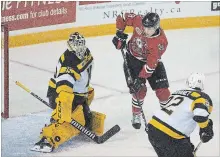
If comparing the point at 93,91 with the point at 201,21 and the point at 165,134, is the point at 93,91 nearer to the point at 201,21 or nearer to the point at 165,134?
the point at 165,134

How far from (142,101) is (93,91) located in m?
0.28

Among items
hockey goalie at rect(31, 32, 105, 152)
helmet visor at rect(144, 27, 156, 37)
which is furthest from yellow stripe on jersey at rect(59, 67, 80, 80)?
helmet visor at rect(144, 27, 156, 37)

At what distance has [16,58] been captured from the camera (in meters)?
3.57

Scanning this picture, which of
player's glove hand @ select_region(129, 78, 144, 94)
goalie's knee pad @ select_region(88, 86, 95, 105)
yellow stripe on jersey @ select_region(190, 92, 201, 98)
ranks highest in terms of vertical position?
yellow stripe on jersey @ select_region(190, 92, 201, 98)

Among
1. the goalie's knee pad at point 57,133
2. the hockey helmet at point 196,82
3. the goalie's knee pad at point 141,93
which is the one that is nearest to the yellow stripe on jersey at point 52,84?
the goalie's knee pad at point 57,133

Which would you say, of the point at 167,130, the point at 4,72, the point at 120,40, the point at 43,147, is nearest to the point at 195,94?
the point at 167,130

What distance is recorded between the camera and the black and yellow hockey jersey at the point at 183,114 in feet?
9.36

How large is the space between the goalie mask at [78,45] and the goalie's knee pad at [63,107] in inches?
8.5

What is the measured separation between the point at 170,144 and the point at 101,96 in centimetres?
69

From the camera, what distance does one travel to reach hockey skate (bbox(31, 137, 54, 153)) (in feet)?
11.0

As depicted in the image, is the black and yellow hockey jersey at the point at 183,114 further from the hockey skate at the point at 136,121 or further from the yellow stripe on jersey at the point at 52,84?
the yellow stripe on jersey at the point at 52,84

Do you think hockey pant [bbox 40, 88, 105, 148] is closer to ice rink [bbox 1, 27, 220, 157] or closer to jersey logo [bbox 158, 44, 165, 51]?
ice rink [bbox 1, 27, 220, 157]

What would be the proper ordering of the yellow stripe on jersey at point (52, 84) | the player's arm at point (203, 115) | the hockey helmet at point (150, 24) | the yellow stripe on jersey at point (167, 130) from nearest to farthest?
the player's arm at point (203, 115) → the yellow stripe on jersey at point (167, 130) → the hockey helmet at point (150, 24) → the yellow stripe on jersey at point (52, 84)

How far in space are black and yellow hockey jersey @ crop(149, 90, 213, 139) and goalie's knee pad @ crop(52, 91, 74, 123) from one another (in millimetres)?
507
